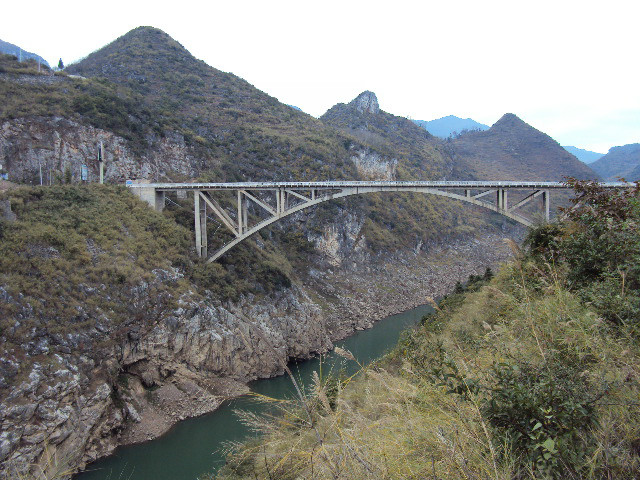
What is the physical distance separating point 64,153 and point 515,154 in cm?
7781

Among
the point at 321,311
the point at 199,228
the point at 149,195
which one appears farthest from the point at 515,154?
the point at 149,195

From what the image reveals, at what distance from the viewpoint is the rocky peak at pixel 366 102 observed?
6475 cm

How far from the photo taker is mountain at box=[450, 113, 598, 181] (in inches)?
2662

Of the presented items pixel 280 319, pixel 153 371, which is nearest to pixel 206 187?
pixel 280 319

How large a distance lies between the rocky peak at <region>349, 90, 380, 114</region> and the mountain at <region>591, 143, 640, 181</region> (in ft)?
188

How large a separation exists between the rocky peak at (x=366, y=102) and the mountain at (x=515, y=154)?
18768mm

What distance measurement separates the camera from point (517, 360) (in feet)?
8.82

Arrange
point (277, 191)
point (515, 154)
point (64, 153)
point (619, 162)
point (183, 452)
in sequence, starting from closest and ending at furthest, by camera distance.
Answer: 1. point (183, 452)
2. point (277, 191)
3. point (64, 153)
4. point (515, 154)
5. point (619, 162)

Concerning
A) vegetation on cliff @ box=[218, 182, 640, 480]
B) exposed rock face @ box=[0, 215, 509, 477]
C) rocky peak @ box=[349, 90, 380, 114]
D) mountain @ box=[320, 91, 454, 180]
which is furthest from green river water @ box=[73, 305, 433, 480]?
rocky peak @ box=[349, 90, 380, 114]

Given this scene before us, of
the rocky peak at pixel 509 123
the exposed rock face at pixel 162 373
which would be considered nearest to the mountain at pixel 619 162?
the rocky peak at pixel 509 123

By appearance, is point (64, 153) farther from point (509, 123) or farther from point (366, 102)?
point (509, 123)

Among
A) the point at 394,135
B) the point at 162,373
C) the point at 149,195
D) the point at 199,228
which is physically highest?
the point at 394,135

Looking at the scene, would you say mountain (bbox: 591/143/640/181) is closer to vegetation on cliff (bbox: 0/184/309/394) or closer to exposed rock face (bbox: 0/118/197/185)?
exposed rock face (bbox: 0/118/197/185)

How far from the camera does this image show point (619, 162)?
94125mm
